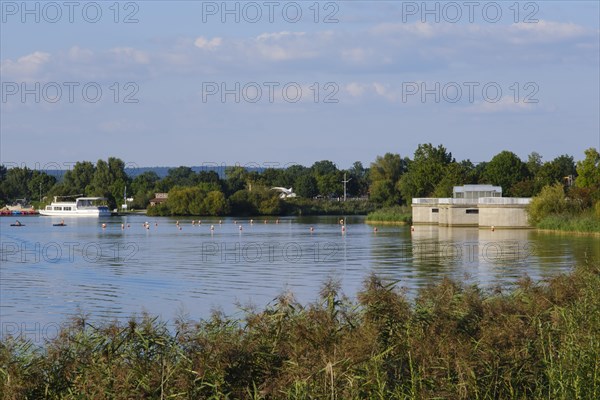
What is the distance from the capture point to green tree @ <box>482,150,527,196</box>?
99.2 m

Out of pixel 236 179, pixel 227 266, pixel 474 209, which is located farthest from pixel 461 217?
pixel 236 179

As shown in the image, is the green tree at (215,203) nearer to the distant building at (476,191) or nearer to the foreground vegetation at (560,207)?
the distant building at (476,191)

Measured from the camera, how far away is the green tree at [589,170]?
7952cm

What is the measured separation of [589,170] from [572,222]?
1862 cm

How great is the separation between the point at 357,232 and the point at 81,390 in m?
63.2

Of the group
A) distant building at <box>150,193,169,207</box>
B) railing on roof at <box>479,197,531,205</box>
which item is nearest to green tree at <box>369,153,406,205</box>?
distant building at <box>150,193,169,207</box>

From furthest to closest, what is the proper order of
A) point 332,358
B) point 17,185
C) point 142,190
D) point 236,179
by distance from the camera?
point 17,185 → point 236,179 → point 142,190 → point 332,358

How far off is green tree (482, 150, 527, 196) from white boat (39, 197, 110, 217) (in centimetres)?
5156

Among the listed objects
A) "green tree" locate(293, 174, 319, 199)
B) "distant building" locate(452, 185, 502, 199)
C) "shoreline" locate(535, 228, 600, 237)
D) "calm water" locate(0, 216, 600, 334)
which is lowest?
"calm water" locate(0, 216, 600, 334)

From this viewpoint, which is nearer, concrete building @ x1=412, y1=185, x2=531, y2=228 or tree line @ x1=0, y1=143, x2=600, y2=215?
concrete building @ x1=412, y1=185, x2=531, y2=228

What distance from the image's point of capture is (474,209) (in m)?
80.2

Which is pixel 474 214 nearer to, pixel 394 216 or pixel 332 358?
pixel 394 216

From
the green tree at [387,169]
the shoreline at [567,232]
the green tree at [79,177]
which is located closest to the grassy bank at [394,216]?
the shoreline at [567,232]

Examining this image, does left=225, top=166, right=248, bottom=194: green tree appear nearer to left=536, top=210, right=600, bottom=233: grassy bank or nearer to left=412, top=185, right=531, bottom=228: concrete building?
left=412, top=185, right=531, bottom=228: concrete building
